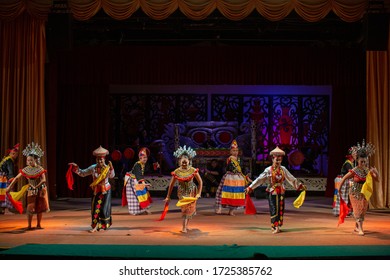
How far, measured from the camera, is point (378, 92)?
1176 cm

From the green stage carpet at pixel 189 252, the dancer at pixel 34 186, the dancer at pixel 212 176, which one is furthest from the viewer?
the dancer at pixel 212 176

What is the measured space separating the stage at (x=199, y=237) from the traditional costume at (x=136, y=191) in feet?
0.70

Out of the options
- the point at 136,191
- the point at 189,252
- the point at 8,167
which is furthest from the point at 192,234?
the point at 8,167

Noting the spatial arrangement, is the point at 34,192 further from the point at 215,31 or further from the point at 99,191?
the point at 215,31

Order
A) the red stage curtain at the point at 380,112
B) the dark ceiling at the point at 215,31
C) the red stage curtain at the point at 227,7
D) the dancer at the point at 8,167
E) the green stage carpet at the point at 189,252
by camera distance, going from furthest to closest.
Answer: the dark ceiling at the point at 215,31 < the red stage curtain at the point at 380,112 < the red stage curtain at the point at 227,7 < the dancer at the point at 8,167 < the green stage carpet at the point at 189,252

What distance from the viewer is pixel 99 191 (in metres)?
8.58

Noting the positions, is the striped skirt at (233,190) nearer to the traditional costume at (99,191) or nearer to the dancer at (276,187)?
the dancer at (276,187)

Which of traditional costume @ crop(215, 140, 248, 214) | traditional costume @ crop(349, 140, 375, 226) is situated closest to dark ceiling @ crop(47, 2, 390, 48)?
traditional costume @ crop(215, 140, 248, 214)

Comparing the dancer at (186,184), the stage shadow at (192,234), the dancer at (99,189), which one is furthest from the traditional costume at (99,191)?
the stage shadow at (192,234)

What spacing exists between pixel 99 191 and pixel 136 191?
1891 mm

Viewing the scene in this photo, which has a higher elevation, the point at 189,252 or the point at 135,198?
the point at 135,198

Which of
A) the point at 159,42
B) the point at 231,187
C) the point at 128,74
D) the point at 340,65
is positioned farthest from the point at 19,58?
the point at 340,65

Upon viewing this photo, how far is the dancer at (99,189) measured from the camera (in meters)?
8.56

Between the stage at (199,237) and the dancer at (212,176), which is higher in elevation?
the dancer at (212,176)
